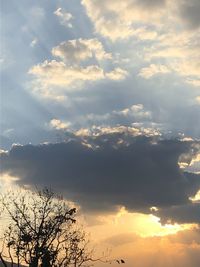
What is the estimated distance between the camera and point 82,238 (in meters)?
61.0

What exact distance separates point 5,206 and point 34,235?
633 cm

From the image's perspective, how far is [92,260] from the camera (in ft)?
202

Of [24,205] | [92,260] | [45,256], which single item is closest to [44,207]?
[24,205]

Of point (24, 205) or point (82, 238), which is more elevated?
point (24, 205)

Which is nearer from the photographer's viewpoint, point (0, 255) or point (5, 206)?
point (0, 255)

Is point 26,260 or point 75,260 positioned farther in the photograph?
point 75,260

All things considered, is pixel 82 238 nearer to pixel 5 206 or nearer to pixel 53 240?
pixel 53 240

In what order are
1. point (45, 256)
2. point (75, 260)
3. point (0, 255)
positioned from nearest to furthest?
point (0, 255)
point (45, 256)
point (75, 260)

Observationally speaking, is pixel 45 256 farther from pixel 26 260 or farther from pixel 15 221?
pixel 15 221

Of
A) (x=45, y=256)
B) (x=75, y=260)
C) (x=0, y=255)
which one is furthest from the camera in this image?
(x=75, y=260)

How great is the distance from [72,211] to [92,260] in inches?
336

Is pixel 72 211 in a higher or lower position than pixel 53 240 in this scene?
higher

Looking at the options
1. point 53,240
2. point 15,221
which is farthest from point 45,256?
point 15,221

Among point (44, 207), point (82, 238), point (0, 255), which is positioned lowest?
point (0, 255)
